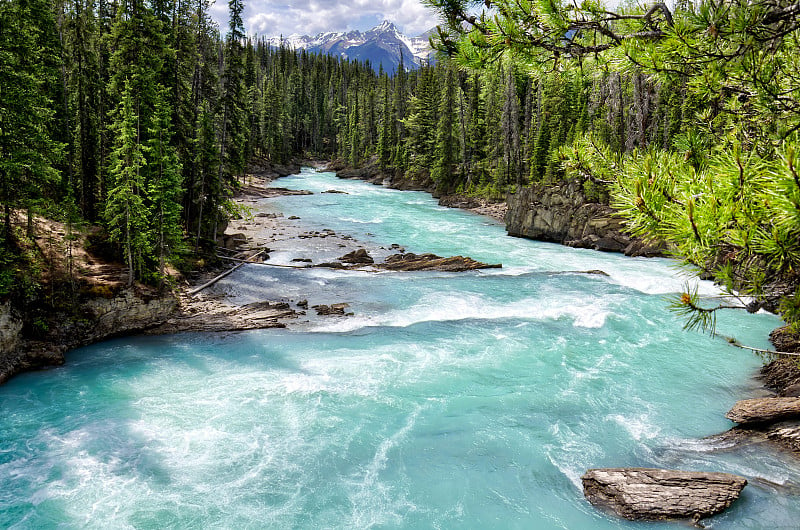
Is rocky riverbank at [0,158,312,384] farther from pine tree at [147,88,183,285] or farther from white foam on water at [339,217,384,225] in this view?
white foam on water at [339,217,384,225]

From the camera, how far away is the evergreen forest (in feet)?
11.6

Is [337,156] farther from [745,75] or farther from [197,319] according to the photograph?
[745,75]

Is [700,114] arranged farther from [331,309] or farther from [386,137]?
[386,137]

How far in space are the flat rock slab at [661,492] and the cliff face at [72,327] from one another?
15862 millimetres

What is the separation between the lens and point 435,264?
27.4 m

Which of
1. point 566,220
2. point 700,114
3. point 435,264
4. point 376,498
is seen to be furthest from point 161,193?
point 566,220

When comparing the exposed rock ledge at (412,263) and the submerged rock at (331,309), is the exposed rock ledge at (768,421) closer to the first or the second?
the submerged rock at (331,309)

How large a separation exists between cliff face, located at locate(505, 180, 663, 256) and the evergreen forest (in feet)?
5.51

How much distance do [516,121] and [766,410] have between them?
44.9 meters

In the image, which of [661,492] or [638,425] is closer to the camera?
[661,492]

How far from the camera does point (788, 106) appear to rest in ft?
13.4

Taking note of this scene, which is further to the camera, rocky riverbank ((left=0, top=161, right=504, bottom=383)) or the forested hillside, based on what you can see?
rocky riverbank ((left=0, top=161, right=504, bottom=383))

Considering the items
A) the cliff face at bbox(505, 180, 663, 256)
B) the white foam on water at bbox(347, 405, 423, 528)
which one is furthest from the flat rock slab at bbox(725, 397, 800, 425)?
the cliff face at bbox(505, 180, 663, 256)

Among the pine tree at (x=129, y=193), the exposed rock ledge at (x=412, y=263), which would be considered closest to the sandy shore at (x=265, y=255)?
the exposed rock ledge at (x=412, y=263)
